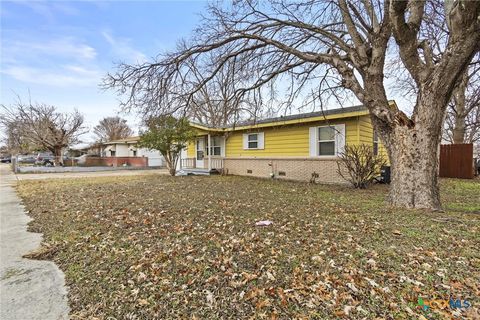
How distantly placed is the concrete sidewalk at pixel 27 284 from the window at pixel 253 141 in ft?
35.2

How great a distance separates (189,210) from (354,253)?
361 cm

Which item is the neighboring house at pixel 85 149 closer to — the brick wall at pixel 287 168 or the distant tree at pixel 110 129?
the distant tree at pixel 110 129

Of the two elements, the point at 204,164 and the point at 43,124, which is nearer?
the point at 204,164

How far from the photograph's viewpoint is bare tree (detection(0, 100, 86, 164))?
2339 centimetres

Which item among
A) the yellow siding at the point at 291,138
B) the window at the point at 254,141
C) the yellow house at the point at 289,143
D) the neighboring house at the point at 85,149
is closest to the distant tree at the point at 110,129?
the neighboring house at the point at 85,149

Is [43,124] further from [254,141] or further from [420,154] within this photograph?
[420,154]

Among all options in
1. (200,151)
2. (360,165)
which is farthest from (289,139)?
(200,151)

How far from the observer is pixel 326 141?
10.9 metres

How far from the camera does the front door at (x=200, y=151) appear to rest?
17.0 m

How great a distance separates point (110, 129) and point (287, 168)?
4224 centimetres

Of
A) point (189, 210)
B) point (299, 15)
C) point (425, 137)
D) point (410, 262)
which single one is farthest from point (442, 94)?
point (189, 210)

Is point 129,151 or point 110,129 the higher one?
point 110,129

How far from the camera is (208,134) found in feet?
51.3

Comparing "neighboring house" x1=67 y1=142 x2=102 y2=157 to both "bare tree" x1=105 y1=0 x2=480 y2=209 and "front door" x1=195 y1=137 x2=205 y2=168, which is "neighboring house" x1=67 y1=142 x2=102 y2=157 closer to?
"front door" x1=195 y1=137 x2=205 y2=168
